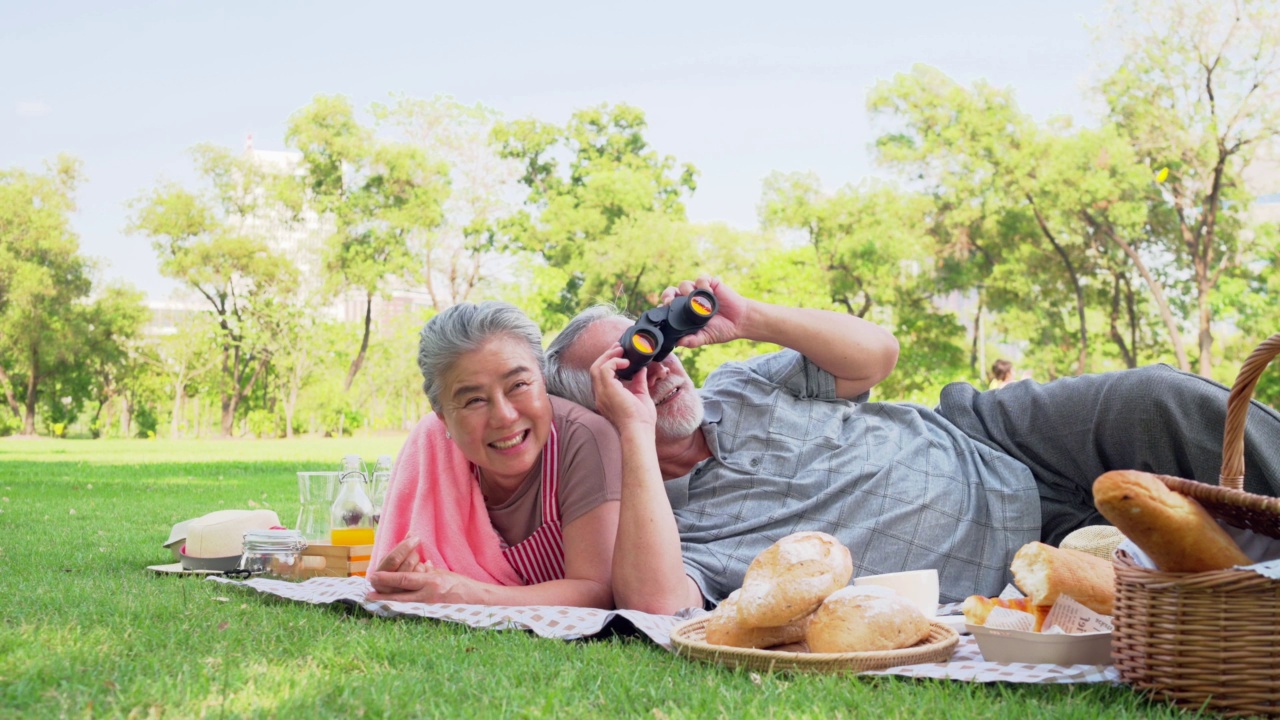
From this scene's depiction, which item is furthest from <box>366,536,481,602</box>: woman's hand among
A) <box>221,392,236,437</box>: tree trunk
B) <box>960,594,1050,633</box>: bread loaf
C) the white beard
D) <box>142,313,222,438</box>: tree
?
<box>221,392,236,437</box>: tree trunk

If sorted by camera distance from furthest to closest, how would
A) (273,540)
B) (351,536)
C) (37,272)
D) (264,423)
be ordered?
(264,423) → (37,272) → (273,540) → (351,536)

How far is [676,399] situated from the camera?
3.65 meters

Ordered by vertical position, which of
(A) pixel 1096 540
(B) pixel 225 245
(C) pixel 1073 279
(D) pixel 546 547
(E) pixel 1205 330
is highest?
(B) pixel 225 245

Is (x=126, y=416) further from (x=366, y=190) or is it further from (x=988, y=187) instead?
(x=988, y=187)

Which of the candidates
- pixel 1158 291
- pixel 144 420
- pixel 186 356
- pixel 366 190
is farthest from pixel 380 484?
pixel 144 420

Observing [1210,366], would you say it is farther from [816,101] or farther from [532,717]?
[816,101]

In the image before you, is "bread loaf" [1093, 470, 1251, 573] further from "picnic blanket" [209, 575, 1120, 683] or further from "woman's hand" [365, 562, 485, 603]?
"woman's hand" [365, 562, 485, 603]

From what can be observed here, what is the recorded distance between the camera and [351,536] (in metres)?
4.40

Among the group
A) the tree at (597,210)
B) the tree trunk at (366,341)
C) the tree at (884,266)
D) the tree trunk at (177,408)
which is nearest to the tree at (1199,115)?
the tree at (884,266)

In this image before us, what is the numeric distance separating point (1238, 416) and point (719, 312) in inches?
69.9

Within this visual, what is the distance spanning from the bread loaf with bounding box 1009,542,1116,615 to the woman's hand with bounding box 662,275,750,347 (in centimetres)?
135

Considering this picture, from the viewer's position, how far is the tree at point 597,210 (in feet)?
120

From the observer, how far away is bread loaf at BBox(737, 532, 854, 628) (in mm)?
2541

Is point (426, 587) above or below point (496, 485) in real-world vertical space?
below
